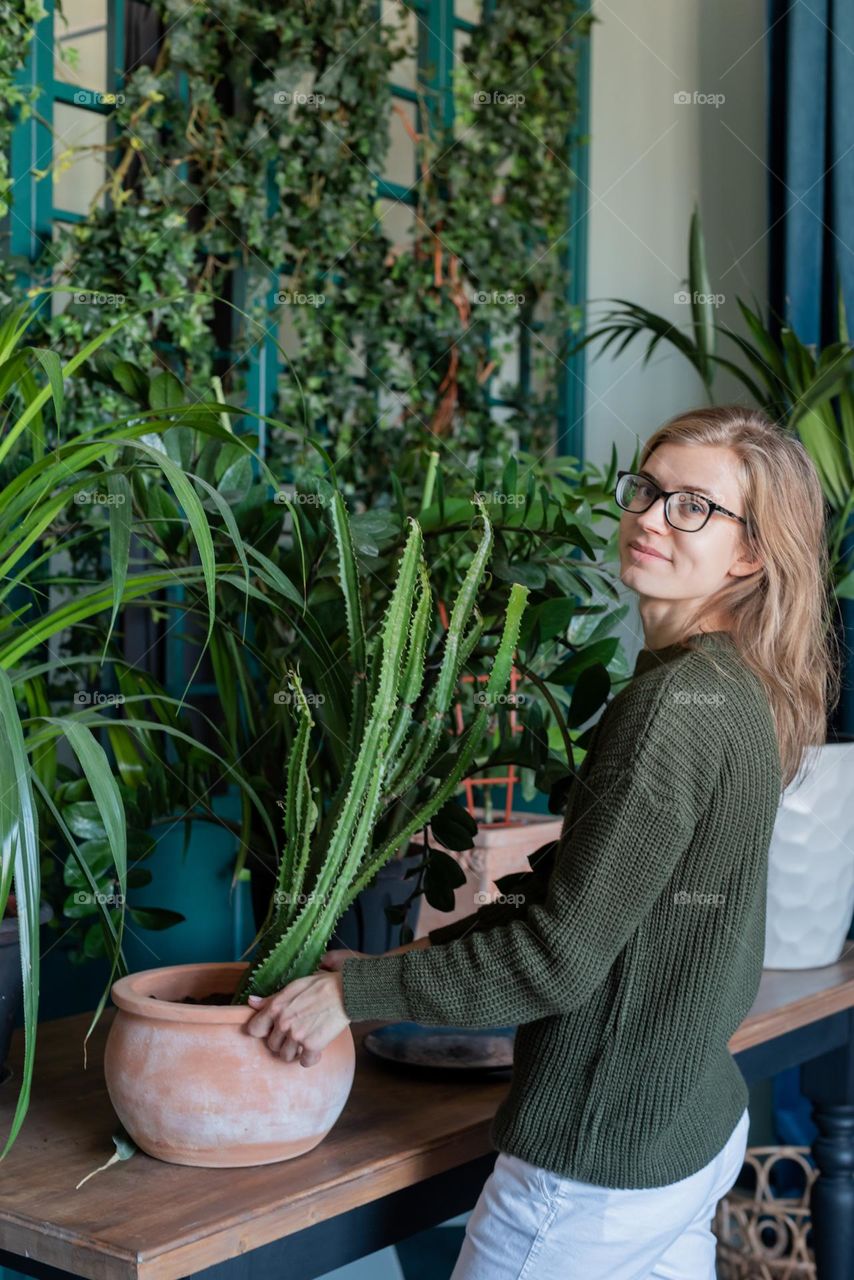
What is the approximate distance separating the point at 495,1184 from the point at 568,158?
2.34 metres

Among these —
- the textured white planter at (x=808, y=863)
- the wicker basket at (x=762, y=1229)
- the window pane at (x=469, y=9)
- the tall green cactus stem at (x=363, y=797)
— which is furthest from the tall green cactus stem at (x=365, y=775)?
the window pane at (x=469, y=9)

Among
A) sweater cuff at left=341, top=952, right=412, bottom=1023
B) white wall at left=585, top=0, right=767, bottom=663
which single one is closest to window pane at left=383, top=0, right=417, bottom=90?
white wall at left=585, top=0, right=767, bottom=663

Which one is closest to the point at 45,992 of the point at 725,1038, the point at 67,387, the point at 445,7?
the point at 67,387

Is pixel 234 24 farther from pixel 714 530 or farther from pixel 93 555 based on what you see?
pixel 714 530

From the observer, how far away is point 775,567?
121cm

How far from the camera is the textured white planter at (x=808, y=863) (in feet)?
5.99

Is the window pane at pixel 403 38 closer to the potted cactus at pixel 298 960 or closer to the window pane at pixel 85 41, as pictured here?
the window pane at pixel 85 41

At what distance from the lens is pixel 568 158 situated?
116 inches

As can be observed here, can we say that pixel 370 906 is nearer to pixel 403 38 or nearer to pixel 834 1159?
pixel 834 1159

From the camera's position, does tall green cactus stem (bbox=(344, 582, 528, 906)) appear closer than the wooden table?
No

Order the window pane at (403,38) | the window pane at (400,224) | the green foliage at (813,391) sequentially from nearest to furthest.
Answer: the green foliage at (813,391) < the window pane at (403,38) < the window pane at (400,224)

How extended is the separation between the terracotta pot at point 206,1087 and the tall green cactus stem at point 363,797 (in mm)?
78

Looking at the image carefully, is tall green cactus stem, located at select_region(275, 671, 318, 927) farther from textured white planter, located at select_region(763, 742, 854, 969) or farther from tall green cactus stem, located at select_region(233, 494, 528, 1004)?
textured white planter, located at select_region(763, 742, 854, 969)

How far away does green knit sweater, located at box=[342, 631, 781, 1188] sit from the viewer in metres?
1.07
